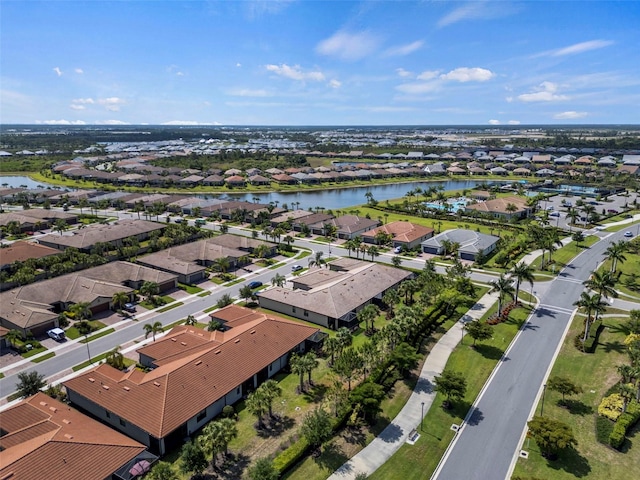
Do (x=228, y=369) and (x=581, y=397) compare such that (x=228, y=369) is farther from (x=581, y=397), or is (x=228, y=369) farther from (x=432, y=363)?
(x=581, y=397)

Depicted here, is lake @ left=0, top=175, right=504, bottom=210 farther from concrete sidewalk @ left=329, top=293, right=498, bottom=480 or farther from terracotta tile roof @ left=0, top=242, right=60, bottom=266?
concrete sidewalk @ left=329, top=293, right=498, bottom=480

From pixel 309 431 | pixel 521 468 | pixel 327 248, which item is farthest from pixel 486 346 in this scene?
pixel 327 248

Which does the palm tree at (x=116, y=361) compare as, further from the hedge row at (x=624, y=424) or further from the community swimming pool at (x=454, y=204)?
the community swimming pool at (x=454, y=204)

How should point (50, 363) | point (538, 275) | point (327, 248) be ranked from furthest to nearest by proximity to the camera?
1. point (327, 248)
2. point (538, 275)
3. point (50, 363)

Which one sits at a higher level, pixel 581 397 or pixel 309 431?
pixel 309 431

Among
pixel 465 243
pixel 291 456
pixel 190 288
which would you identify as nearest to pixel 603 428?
pixel 291 456

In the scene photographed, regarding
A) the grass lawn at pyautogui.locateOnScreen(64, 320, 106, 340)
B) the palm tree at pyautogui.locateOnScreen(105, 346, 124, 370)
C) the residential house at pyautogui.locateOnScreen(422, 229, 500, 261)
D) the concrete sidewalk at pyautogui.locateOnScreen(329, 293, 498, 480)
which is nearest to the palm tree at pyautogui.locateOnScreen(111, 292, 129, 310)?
the grass lawn at pyautogui.locateOnScreen(64, 320, 106, 340)
